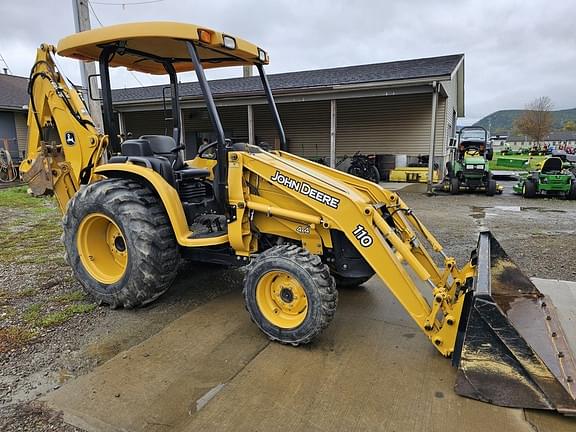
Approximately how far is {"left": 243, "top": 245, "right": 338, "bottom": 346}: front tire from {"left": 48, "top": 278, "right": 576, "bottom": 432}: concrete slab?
161 mm

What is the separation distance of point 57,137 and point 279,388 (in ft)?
12.1

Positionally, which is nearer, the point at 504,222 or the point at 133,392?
the point at 133,392

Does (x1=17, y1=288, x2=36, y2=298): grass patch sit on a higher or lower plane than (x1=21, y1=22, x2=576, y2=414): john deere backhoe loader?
lower

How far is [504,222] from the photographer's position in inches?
316

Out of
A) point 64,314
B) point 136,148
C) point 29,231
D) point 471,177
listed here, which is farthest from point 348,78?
point 64,314

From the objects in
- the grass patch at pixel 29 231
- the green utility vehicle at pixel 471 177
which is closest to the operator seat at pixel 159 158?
the grass patch at pixel 29 231

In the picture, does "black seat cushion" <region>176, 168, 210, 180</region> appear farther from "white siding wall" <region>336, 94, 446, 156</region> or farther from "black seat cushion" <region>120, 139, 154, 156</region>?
"white siding wall" <region>336, 94, 446, 156</region>

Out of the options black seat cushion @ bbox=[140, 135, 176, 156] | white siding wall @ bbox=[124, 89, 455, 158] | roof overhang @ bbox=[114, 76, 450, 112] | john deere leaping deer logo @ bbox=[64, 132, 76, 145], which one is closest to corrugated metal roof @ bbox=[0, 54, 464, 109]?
roof overhang @ bbox=[114, 76, 450, 112]

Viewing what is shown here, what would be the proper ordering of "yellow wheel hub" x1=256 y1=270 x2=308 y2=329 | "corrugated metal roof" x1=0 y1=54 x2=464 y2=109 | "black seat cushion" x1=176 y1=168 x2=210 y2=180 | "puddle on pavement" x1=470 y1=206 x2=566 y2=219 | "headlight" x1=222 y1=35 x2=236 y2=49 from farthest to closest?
"corrugated metal roof" x1=0 y1=54 x2=464 y2=109
"puddle on pavement" x1=470 y1=206 x2=566 y2=219
"black seat cushion" x1=176 y1=168 x2=210 y2=180
"headlight" x1=222 y1=35 x2=236 y2=49
"yellow wheel hub" x1=256 y1=270 x2=308 y2=329

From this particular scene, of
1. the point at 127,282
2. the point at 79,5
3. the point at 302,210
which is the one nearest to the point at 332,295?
the point at 302,210

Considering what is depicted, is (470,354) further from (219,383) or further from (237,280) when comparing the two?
(237,280)

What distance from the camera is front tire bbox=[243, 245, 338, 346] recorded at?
2.94 metres

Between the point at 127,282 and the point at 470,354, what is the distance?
2.81 metres

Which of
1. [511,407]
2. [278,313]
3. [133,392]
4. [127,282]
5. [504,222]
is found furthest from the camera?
[504,222]
